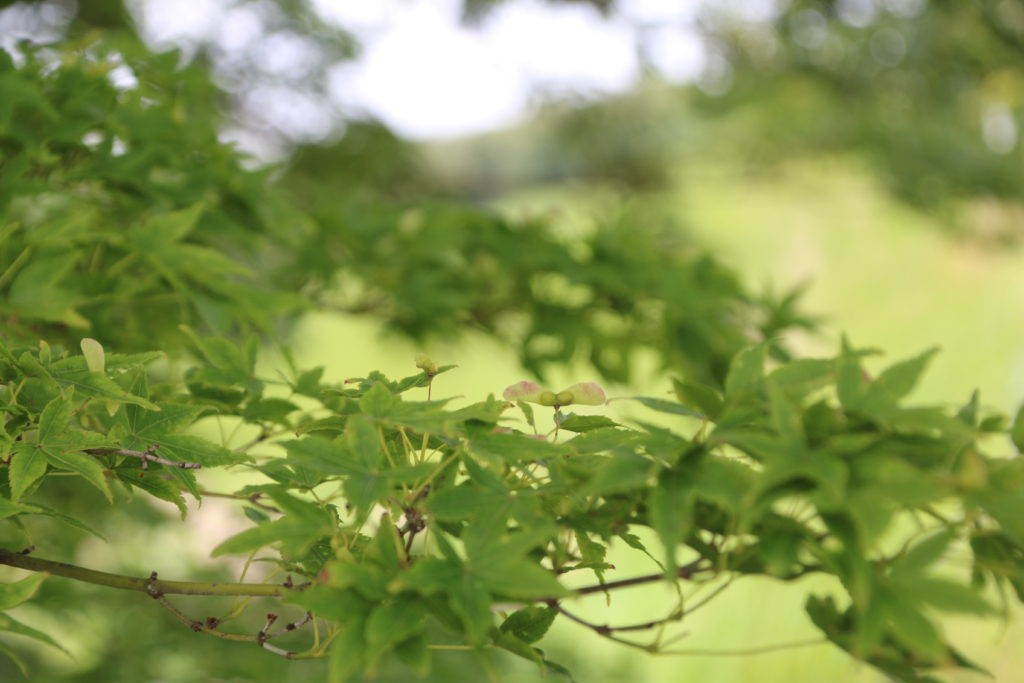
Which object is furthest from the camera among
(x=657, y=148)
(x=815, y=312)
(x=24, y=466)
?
(x=815, y=312)

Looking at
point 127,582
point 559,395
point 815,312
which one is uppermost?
point 559,395

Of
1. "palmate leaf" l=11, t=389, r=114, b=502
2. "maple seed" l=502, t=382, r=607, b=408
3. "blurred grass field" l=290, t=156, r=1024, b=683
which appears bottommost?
"blurred grass field" l=290, t=156, r=1024, b=683

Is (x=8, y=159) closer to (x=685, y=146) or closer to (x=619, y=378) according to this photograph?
(x=619, y=378)

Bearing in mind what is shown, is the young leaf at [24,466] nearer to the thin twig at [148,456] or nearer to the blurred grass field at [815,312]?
the thin twig at [148,456]

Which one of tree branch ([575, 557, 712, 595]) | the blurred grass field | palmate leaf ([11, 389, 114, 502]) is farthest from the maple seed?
the blurred grass field

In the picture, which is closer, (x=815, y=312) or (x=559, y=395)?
(x=559, y=395)

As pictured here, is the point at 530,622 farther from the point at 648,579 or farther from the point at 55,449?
the point at 55,449

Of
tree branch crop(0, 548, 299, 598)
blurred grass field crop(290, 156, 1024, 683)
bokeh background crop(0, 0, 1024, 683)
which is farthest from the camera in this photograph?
blurred grass field crop(290, 156, 1024, 683)

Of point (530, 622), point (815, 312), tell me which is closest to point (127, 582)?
point (530, 622)

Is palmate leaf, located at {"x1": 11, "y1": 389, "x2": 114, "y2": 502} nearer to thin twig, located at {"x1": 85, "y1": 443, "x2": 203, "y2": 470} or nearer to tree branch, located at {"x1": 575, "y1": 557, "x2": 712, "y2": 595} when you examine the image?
thin twig, located at {"x1": 85, "y1": 443, "x2": 203, "y2": 470}

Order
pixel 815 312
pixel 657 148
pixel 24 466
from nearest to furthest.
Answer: pixel 24 466
pixel 657 148
pixel 815 312

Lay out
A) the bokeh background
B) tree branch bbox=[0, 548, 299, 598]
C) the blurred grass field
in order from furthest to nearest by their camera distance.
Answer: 1. the blurred grass field
2. the bokeh background
3. tree branch bbox=[0, 548, 299, 598]

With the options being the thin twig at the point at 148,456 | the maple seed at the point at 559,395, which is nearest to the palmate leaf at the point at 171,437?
the thin twig at the point at 148,456

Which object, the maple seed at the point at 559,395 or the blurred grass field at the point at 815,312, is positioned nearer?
the maple seed at the point at 559,395
